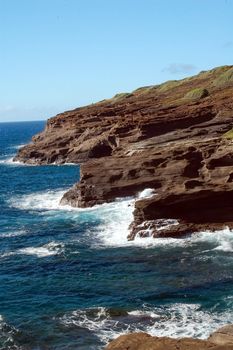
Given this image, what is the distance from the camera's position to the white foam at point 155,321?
2778cm

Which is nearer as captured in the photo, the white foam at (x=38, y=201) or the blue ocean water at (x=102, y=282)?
the blue ocean water at (x=102, y=282)

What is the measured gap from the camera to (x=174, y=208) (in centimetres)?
4675

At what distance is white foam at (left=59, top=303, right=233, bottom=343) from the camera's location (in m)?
27.8

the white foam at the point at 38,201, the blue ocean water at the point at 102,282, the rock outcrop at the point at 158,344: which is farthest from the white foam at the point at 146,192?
the rock outcrop at the point at 158,344

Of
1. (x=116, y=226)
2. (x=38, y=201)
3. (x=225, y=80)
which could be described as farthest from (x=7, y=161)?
(x=116, y=226)

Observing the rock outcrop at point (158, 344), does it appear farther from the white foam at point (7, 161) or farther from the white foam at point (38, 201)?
the white foam at point (7, 161)

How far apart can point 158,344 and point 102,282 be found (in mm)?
15954

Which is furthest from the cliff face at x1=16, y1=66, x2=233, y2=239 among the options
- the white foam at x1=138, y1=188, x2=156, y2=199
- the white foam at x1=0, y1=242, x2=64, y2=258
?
the white foam at x1=0, y1=242, x2=64, y2=258

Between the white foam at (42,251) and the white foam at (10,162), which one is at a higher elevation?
the white foam at (10,162)

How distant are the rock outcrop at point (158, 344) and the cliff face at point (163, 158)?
23.9 m

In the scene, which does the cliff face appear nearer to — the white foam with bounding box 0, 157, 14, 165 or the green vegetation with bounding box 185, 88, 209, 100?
the green vegetation with bounding box 185, 88, 209, 100

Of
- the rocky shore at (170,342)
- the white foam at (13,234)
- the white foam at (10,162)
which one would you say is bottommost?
the white foam at (13,234)

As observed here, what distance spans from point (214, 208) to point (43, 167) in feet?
208

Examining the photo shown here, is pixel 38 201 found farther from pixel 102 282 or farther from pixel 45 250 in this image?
pixel 102 282
